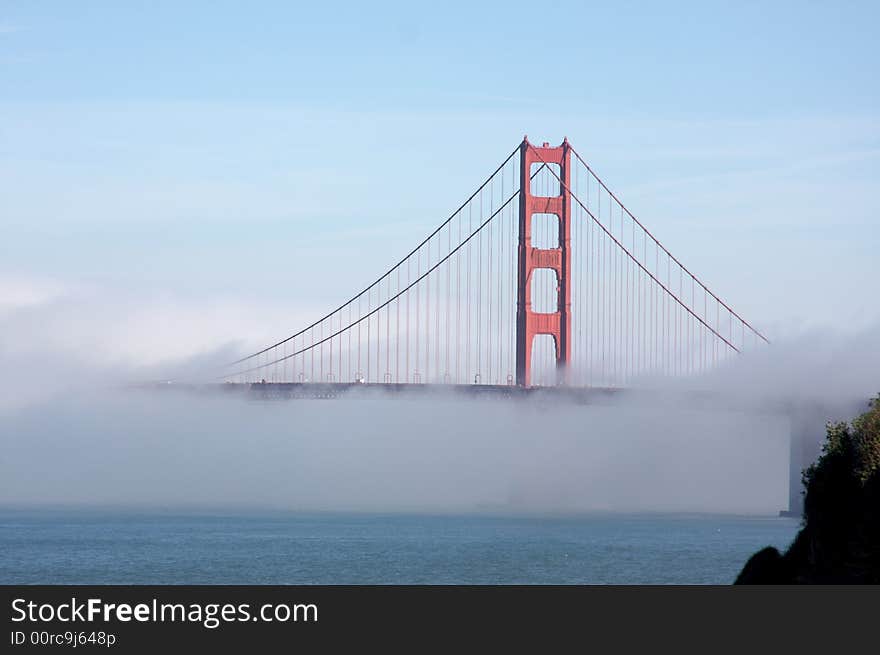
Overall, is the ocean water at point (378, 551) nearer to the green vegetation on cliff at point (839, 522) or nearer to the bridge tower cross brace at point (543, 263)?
the bridge tower cross brace at point (543, 263)

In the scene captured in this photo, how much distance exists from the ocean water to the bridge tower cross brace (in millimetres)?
8462

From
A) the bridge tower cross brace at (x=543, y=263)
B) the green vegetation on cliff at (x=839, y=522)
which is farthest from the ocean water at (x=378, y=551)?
the green vegetation on cliff at (x=839, y=522)

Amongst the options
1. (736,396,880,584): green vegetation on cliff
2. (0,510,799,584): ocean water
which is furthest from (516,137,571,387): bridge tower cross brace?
(736,396,880,584): green vegetation on cliff

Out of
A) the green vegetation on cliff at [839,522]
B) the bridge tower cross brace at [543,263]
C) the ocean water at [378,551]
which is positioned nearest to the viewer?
the green vegetation on cliff at [839,522]

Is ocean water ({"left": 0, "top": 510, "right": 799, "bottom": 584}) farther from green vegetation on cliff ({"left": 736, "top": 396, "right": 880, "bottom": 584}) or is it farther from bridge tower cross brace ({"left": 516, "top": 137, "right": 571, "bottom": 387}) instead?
green vegetation on cliff ({"left": 736, "top": 396, "right": 880, "bottom": 584})

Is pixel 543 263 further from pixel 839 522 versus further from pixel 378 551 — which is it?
pixel 839 522

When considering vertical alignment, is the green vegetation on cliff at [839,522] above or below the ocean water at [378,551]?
above

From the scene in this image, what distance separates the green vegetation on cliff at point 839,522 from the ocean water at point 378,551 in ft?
52.4

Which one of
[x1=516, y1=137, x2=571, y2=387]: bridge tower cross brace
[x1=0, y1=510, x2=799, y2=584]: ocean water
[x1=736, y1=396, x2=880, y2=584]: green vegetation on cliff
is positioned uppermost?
[x1=516, y1=137, x2=571, y2=387]: bridge tower cross brace

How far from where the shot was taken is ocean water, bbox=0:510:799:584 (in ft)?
169

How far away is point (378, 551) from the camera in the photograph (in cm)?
6341

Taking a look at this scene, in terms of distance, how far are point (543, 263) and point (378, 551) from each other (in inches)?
670

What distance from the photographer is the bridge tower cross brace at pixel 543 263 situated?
68.2m
